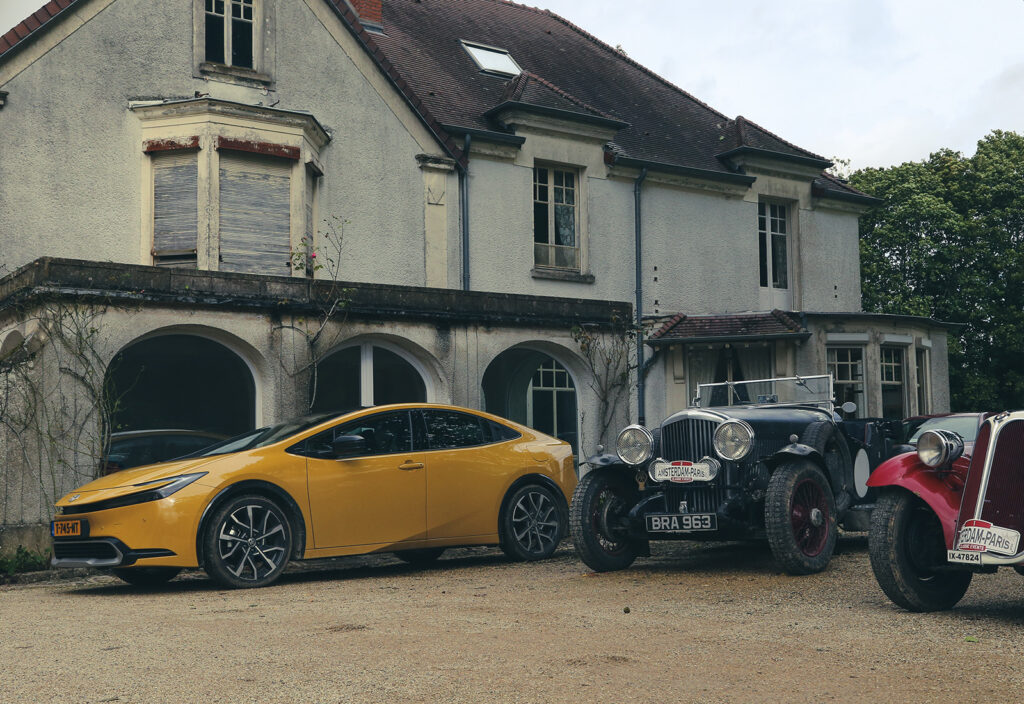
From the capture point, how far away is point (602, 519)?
10117 mm

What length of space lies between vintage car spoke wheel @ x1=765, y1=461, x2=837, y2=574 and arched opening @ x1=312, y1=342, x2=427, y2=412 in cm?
515

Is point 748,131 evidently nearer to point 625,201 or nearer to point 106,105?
point 625,201

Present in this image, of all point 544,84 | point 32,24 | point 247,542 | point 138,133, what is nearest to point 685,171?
point 544,84

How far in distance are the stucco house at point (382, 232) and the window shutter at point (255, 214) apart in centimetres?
3

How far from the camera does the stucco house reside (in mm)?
12602

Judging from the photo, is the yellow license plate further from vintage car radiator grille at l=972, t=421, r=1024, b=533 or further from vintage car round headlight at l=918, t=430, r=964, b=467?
vintage car radiator grille at l=972, t=421, r=1024, b=533

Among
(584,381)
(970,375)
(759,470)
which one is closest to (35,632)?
(759,470)

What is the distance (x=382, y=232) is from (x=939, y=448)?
43.1ft

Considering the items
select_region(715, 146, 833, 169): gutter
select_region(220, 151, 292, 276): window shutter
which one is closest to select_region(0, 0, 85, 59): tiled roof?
select_region(220, 151, 292, 276): window shutter

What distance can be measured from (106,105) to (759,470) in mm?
11726

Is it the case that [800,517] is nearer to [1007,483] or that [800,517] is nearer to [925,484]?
[925,484]

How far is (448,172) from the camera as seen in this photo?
20.0m

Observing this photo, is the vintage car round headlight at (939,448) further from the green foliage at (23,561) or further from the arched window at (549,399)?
the arched window at (549,399)

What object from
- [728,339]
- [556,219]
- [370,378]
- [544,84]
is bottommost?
[370,378]
